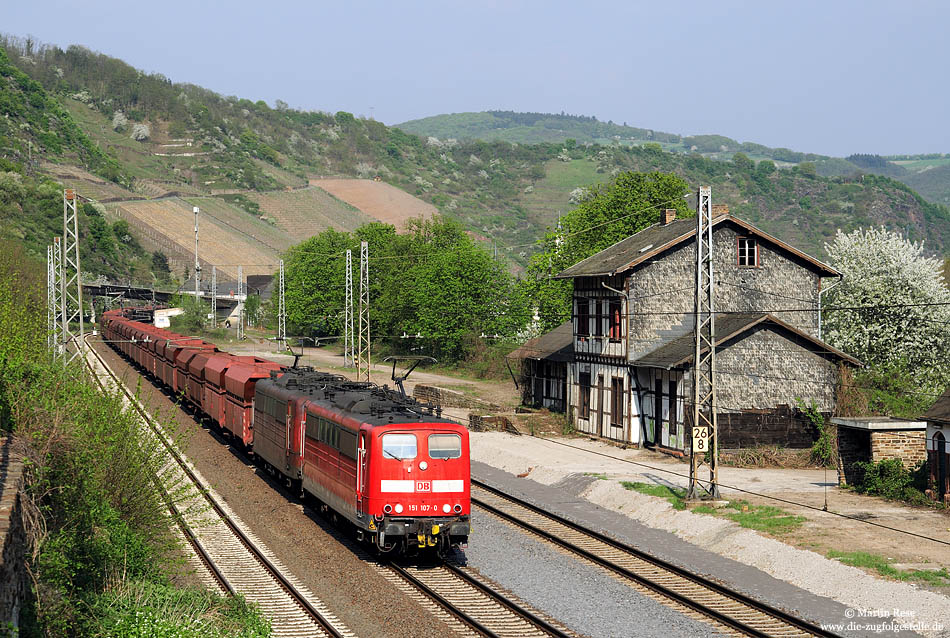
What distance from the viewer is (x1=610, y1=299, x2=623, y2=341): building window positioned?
133ft

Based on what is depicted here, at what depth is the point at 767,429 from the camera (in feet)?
119

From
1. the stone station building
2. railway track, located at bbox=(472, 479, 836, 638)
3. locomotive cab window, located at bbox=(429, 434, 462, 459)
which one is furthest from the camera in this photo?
the stone station building

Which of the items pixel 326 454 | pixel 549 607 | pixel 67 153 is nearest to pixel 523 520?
pixel 326 454

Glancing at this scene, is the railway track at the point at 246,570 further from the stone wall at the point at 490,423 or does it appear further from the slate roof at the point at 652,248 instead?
the slate roof at the point at 652,248

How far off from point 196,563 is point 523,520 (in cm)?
906

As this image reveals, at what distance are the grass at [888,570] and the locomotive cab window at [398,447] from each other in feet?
31.8

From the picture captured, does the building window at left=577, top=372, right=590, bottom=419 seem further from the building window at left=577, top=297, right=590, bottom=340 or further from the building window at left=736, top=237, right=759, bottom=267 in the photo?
the building window at left=736, top=237, right=759, bottom=267

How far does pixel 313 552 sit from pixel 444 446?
4.35 m

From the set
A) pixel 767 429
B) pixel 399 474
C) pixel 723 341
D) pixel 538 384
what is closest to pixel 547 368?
pixel 538 384

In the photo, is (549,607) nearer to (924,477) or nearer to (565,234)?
(924,477)

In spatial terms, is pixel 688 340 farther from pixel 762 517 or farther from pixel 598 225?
pixel 598 225

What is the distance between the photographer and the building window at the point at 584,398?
143 ft

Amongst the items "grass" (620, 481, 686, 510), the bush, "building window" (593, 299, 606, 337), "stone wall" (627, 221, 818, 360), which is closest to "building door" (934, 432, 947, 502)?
the bush

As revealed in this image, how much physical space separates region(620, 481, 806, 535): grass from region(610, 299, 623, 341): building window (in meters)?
12.2
